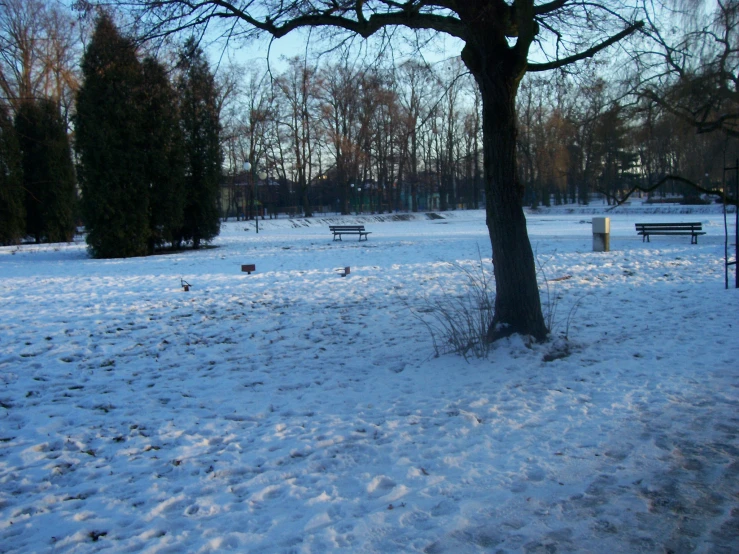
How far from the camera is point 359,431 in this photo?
14.6 feet

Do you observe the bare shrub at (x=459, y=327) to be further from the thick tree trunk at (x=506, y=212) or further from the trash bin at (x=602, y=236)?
the trash bin at (x=602, y=236)

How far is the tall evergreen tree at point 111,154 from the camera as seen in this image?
18844 millimetres

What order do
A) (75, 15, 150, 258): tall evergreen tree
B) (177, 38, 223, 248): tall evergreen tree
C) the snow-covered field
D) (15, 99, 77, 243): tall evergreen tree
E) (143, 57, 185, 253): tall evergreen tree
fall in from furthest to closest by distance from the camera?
1. (15, 99, 77, 243): tall evergreen tree
2. (177, 38, 223, 248): tall evergreen tree
3. (143, 57, 185, 253): tall evergreen tree
4. (75, 15, 150, 258): tall evergreen tree
5. the snow-covered field

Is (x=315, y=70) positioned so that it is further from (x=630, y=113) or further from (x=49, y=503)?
(x=630, y=113)

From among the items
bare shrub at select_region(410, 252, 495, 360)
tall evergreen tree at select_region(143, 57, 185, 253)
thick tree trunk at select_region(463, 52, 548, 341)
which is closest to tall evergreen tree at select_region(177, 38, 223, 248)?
tall evergreen tree at select_region(143, 57, 185, 253)

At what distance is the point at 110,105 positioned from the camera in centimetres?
1891

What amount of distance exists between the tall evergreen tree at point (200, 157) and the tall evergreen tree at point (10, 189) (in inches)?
292

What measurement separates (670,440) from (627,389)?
1.16 metres

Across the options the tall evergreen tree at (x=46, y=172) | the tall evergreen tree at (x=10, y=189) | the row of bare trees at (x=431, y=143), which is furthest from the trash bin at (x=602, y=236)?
the tall evergreen tree at (x=10, y=189)

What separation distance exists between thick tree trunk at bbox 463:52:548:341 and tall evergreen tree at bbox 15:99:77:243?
24.0m

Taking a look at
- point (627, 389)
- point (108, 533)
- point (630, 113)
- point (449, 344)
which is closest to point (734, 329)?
point (627, 389)

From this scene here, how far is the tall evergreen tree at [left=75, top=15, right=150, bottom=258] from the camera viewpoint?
61.8 feet

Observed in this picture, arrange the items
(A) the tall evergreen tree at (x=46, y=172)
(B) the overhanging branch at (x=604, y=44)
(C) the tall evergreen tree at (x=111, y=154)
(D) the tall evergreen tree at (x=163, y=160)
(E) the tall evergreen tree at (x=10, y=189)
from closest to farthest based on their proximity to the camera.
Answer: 1. (B) the overhanging branch at (x=604, y=44)
2. (C) the tall evergreen tree at (x=111, y=154)
3. (D) the tall evergreen tree at (x=163, y=160)
4. (E) the tall evergreen tree at (x=10, y=189)
5. (A) the tall evergreen tree at (x=46, y=172)

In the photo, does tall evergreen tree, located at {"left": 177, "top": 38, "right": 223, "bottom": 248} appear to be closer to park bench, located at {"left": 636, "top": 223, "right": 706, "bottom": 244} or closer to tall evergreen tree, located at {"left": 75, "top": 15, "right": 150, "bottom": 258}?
tall evergreen tree, located at {"left": 75, "top": 15, "right": 150, "bottom": 258}
